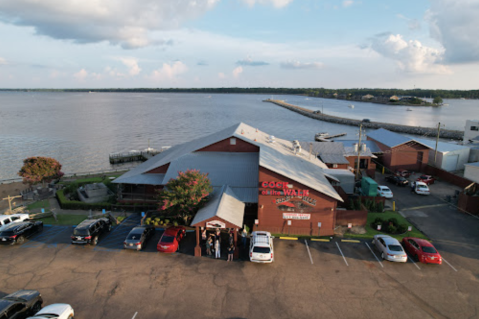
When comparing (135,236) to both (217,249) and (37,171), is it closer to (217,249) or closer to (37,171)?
(217,249)

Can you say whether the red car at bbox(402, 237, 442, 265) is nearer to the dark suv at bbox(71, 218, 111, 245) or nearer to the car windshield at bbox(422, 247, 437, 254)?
the car windshield at bbox(422, 247, 437, 254)

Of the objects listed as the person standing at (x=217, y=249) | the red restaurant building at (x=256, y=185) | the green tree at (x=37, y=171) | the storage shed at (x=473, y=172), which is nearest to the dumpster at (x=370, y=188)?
the red restaurant building at (x=256, y=185)

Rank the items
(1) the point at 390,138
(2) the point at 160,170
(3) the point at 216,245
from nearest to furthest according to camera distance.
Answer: (3) the point at 216,245 < (2) the point at 160,170 < (1) the point at 390,138

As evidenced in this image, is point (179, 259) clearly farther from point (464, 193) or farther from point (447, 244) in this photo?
point (464, 193)

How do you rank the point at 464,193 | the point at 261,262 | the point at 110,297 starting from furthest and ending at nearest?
1. the point at 464,193
2. the point at 261,262
3. the point at 110,297

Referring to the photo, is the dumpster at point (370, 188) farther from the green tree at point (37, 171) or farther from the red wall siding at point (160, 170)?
the green tree at point (37, 171)

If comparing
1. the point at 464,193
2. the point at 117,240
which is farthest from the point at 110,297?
the point at 464,193

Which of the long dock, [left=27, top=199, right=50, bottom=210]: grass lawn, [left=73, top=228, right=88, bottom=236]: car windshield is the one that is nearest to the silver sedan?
[left=73, top=228, right=88, bottom=236]: car windshield

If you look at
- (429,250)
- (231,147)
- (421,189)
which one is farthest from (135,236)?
(421,189)
